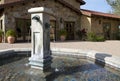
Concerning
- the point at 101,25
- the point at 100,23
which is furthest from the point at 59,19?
the point at 101,25

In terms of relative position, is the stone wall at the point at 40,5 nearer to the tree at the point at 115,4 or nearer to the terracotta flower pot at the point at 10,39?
the terracotta flower pot at the point at 10,39

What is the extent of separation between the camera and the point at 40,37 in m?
7.26

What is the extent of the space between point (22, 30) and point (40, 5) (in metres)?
3.36

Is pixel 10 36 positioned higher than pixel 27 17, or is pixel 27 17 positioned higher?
pixel 27 17

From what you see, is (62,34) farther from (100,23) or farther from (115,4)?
(115,4)

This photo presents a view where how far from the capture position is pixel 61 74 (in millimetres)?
6695

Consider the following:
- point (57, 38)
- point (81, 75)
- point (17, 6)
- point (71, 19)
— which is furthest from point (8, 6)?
point (81, 75)

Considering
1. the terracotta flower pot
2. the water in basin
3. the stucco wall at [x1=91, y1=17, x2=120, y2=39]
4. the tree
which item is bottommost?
the water in basin

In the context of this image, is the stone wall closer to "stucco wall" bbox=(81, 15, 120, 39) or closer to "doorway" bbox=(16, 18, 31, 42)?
A: "doorway" bbox=(16, 18, 31, 42)

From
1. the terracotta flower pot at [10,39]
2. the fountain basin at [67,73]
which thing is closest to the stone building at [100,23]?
the terracotta flower pot at [10,39]

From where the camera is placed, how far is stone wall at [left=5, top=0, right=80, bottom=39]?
60.6 ft

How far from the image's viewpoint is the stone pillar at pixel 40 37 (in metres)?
7.20

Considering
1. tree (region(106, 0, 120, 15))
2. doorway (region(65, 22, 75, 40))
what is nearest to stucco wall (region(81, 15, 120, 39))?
doorway (region(65, 22, 75, 40))

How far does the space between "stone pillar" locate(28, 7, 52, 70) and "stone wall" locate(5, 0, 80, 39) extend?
11.8 m
